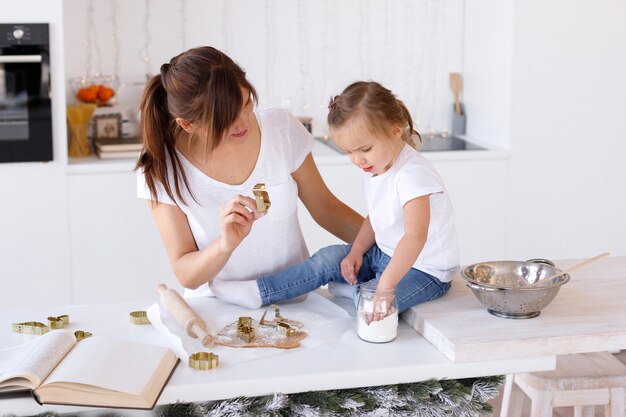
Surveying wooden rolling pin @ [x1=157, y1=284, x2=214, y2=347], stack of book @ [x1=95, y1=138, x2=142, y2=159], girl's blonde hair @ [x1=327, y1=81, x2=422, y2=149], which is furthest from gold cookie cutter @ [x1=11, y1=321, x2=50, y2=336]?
stack of book @ [x1=95, y1=138, x2=142, y2=159]

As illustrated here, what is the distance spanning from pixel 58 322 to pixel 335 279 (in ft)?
2.23

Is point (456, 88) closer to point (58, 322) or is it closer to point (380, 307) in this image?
point (380, 307)

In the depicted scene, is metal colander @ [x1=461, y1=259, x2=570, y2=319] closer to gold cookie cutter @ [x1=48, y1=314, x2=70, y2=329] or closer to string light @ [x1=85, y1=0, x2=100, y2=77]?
gold cookie cutter @ [x1=48, y1=314, x2=70, y2=329]

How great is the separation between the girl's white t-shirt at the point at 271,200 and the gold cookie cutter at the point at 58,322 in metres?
0.38

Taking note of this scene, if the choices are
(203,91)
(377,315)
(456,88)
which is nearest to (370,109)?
(203,91)

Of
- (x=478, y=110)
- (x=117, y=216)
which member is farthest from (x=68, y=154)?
(x=478, y=110)

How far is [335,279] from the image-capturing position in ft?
7.89

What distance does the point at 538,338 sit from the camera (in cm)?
198

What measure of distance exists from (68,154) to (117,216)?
42 cm

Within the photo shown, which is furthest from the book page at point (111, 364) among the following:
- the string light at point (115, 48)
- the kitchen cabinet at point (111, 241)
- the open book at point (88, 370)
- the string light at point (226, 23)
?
the string light at point (226, 23)

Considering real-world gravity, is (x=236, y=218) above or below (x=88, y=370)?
above

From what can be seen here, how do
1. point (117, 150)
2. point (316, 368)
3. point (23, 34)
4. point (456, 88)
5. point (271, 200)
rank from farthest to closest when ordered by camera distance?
point (456, 88), point (117, 150), point (23, 34), point (271, 200), point (316, 368)

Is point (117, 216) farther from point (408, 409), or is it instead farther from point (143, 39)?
point (408, 409)

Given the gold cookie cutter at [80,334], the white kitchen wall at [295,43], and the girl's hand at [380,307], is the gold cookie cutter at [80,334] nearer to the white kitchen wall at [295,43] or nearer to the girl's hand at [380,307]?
the girl's hand at [380,307]
